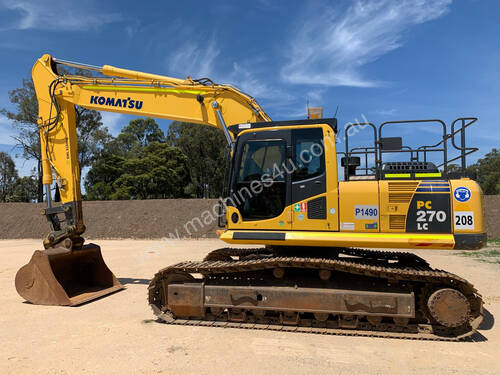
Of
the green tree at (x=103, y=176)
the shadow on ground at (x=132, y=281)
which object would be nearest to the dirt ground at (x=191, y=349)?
the shadow on ground at (x=132, y=281)

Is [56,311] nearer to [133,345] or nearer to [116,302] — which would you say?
[116,302]

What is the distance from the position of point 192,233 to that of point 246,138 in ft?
51.8

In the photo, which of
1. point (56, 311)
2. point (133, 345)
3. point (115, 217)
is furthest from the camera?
point (115, 217)

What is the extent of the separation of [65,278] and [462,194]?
7.69m

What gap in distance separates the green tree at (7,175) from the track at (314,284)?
5276cm

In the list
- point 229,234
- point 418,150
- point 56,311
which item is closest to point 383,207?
point 418,150

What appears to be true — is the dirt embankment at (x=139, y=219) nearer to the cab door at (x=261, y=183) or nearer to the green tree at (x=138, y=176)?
the green tree at (x=138, y=176)

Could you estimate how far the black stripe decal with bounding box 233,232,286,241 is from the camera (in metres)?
5.45

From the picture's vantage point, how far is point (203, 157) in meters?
45.2

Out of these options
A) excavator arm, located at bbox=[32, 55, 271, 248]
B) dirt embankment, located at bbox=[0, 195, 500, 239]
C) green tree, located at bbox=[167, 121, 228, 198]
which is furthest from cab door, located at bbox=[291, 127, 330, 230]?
green tree, located at bbox=[167, 121, 228, 198]

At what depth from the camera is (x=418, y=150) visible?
567 centimetres

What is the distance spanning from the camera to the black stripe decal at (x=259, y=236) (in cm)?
545

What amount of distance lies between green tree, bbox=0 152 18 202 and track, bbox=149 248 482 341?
5276 centimetres

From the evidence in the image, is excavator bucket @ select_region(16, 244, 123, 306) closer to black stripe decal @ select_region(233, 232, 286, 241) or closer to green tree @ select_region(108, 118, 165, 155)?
black stripe decal @ select_region(233, 232, 286, 241)
